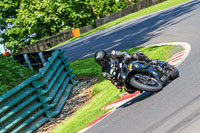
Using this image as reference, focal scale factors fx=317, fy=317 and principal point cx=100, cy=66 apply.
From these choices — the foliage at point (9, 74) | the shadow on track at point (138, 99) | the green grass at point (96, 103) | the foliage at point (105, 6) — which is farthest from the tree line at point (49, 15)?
the shadow on track at point (138, 99)

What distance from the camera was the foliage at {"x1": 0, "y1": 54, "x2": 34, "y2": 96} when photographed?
11.5 m

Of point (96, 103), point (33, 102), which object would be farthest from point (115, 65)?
point (33, 102)

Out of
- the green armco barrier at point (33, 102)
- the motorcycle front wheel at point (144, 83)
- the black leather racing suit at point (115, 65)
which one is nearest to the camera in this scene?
the motorcycle front wheel at point (144, 83)

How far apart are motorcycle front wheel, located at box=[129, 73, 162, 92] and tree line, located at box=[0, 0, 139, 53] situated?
44619mm

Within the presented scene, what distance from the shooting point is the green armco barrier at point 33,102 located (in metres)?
8.61

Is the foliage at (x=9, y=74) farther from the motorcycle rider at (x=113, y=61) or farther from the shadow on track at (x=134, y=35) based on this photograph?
the shadow on track at (x=134, y=35)

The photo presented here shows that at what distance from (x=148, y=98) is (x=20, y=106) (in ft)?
12.2

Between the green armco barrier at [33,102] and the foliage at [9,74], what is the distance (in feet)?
4.91

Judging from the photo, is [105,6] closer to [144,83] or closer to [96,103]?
[96,103]

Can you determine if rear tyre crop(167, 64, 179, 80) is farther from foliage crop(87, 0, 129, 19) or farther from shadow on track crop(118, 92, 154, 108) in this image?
foliage crop(87, 0, 129, 19)

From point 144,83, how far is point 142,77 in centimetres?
15

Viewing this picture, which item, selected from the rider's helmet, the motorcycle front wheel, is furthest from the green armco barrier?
the motorcycle front wheel

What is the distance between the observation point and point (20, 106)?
355 inches

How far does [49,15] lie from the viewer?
172ft
